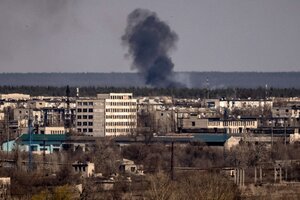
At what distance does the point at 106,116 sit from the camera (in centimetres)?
6362

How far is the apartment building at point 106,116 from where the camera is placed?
63156 millimetres

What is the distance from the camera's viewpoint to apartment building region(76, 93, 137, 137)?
207 ft

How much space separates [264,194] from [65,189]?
20.8 ft

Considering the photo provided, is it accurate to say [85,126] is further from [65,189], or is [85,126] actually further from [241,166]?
[65,189]

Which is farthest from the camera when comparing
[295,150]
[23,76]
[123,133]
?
[23,76]

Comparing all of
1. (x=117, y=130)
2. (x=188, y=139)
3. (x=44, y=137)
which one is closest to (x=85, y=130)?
(x=117, y=130)

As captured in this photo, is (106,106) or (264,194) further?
(106,106)

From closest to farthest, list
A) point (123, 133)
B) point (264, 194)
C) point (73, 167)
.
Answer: point (264, 194), point (73, 167), point (123, 133)

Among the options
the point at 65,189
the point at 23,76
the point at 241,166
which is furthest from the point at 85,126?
the point at 23,76

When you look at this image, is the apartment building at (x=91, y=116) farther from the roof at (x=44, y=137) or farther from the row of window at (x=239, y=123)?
the roof at (x=44, y=137)

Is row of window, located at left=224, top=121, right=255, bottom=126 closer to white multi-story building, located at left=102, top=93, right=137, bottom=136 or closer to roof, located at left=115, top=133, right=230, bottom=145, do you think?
white multi-story building, located at left=102, top=93, right=137, bottom=136

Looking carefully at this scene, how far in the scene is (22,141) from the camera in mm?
54344

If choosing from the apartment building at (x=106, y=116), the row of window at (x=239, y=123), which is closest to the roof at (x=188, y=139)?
the apartment building at (x=106, y=116)

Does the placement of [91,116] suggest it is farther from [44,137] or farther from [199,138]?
[199,138]
